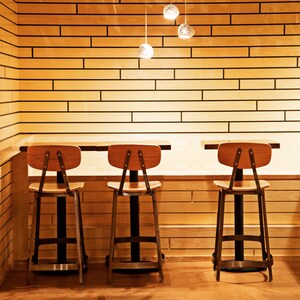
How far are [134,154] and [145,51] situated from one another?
1399 millimetres

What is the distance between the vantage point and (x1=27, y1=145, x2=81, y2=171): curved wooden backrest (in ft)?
16.3

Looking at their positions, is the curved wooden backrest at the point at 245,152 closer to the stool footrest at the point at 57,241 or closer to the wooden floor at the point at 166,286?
the wooden floor at the point at 166,286

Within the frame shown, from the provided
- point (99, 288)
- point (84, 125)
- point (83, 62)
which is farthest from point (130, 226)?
point (83, 62)

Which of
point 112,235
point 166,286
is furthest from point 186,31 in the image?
point 166,286

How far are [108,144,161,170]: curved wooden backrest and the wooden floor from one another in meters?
0.99

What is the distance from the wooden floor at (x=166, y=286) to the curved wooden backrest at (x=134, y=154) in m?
0.99

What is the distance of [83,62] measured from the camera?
649cm

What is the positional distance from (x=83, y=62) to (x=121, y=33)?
50 cm

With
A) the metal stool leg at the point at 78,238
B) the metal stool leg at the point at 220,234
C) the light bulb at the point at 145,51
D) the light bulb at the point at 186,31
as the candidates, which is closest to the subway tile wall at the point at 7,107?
the metal stool leg at the point at 78,238

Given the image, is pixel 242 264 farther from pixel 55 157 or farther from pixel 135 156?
pixel 55 157

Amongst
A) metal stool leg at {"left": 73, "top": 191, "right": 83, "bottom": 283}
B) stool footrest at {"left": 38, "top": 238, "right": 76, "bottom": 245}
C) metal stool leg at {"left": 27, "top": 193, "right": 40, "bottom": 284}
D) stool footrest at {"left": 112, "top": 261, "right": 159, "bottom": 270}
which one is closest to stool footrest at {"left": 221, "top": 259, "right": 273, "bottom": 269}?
stool footrest at {"left": 112, "top": 261, "right": 159, "bottom": 270}

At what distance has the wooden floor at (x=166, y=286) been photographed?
488 centimetres

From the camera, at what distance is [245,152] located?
506 cm

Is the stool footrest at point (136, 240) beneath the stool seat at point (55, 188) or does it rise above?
beneath
